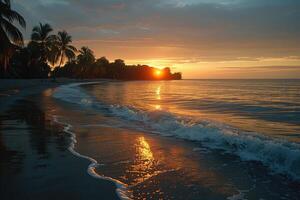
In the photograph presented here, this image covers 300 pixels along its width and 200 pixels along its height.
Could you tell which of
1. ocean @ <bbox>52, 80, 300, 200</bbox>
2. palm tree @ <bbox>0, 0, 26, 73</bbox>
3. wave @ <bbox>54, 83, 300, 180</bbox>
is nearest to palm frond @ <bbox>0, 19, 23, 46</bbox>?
palm tree @ <bbox>0, 0, 26, 73</bbox>

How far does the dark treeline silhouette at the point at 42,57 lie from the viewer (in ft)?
77.0

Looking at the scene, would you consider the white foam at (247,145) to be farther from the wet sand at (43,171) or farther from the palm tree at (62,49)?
the palm tree at (62,49)

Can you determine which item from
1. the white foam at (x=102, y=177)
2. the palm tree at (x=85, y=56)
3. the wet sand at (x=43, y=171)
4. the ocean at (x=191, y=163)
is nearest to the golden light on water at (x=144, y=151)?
the ocean at (x=191, y=163)

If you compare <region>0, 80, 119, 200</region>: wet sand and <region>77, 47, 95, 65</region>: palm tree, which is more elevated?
<region>77, 47, 95, 65</region>: palm tree

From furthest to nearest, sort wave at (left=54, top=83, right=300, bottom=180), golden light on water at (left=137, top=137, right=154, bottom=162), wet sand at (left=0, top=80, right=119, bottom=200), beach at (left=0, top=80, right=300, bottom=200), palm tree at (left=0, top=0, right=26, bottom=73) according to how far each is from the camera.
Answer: palm tree at (left=0, top=0, right=26, bottom=73), golden light on water at (left=137, top=137, right=154, bottom=162), wave at (left=54, top=83, right=300, bottom=180), beach at (left=0, top=80, right=300, bottom=200), wet sand at (left=0, top=80, right=119, bottom=200)

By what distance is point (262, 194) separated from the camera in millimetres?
5320

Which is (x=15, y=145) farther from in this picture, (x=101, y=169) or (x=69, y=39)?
(x=69, y=39)

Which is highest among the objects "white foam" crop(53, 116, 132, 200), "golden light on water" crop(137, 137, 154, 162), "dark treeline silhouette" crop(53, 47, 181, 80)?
"dark treeline silhouette" crop(53, 47, 181, 80)

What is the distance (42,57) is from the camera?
2635 inches

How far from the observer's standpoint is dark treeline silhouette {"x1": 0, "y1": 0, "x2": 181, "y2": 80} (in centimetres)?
2348

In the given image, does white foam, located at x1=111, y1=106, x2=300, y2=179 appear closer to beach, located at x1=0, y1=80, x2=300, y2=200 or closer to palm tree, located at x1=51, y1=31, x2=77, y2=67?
beach, located at x1=0, y1=80, x2=300, y2=200

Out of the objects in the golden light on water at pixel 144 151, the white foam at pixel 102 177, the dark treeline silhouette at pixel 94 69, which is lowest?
the golden light on water at pixel 144 151

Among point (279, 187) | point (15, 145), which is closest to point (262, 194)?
point (279, 187)

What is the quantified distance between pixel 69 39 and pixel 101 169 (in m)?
73.6
